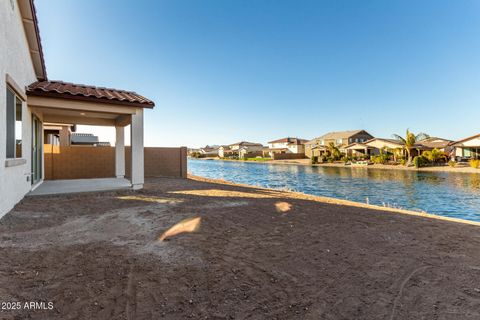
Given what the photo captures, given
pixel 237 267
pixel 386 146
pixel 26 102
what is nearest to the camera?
pixel 237 267

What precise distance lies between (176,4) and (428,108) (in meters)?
40.6

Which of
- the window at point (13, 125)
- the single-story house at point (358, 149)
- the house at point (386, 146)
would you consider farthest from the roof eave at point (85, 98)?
the single-story house at point (358, 149)

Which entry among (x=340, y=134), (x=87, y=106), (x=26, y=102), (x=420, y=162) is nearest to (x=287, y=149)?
(x=340, y=134)

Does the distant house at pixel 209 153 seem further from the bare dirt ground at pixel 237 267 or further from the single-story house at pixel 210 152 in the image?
the bare dirt ground at pixel 237 267

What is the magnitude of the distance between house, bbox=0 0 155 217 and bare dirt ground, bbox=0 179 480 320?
1.29 meters

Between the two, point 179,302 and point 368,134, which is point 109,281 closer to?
point 179,302

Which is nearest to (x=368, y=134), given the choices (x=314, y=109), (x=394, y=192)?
(x=314, y=109)

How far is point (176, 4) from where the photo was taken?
1466 cm

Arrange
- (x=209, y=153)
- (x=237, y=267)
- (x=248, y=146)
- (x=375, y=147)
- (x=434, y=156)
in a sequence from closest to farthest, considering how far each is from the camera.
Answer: (x=237, y=267) → (x=434, y=156) → (x=375, y=147) → (x=248, y=146) → (x=209, y=153)

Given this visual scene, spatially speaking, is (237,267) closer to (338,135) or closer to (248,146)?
(338,135)

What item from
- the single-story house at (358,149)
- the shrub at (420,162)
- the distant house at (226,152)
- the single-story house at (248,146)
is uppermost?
the single-story house at (248,146)

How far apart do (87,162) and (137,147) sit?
673 cm

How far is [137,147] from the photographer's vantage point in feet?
29.8

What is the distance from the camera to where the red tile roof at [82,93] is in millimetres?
7646
